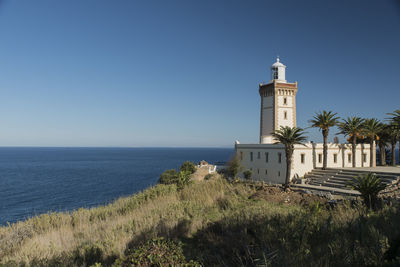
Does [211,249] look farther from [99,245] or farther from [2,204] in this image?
[2,204]

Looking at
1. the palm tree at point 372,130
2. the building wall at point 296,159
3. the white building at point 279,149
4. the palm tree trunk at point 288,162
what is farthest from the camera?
the palm tree at point 372,130

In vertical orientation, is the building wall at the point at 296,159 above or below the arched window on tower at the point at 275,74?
below

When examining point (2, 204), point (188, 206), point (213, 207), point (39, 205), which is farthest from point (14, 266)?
point (2, 204)

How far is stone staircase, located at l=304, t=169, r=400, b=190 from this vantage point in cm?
2299

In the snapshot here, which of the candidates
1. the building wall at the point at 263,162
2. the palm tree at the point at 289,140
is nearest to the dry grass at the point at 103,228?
the palm tree at the point at 289,140

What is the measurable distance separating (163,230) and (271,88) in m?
28.7

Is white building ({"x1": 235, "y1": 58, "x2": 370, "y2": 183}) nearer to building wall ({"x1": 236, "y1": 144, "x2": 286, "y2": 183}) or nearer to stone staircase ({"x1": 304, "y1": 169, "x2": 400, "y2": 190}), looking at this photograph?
building wall ({"x1": 236, "y1": 144, "x2": 286, "y2": 183})

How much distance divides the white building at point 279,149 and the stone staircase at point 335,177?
1262 millimetres

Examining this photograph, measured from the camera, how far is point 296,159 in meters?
28.0

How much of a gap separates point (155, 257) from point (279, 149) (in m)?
26.8

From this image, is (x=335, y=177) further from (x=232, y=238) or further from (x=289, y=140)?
(x=232, y=238)

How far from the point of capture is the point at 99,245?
4988 millimetres

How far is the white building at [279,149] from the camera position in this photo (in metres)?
28.3

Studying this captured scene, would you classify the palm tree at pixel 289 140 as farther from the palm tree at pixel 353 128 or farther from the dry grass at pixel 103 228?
the dry grass at pixel 103 228
